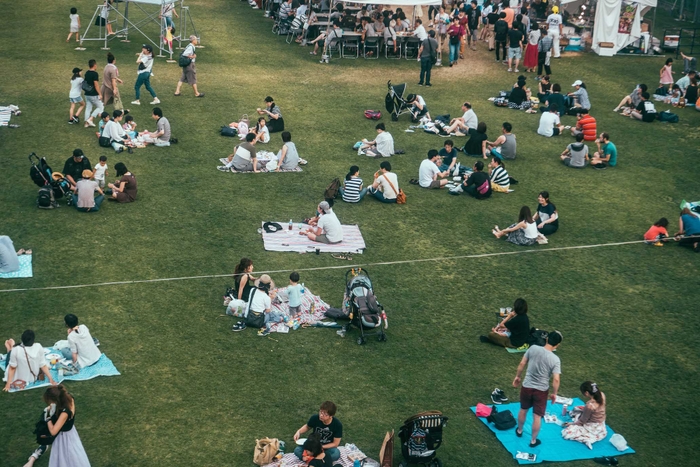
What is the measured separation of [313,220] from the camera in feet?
64.6

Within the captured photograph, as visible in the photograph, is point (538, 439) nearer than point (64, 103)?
Yes

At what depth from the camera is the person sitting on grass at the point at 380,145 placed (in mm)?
24062

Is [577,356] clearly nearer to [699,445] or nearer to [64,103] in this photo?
[699,445]

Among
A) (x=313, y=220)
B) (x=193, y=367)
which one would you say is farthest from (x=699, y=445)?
(x=313, y=220)

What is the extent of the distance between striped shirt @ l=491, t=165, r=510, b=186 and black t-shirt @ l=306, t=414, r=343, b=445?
37.2ft

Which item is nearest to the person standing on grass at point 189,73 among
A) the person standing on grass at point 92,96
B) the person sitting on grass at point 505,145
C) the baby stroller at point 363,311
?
the person standing on grass at point 92,96

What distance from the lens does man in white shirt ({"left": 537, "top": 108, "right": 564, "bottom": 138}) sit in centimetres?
A: 2645

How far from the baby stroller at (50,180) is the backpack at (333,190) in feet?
19.9

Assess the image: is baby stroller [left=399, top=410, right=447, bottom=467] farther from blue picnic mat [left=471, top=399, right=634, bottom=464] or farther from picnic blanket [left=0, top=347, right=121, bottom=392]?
picnic blanket [left=0, top=347, right=121, bottom=392]

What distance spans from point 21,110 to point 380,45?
46.8 ft

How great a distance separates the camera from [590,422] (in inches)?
533

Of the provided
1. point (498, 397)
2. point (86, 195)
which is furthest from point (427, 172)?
point (498, 397)

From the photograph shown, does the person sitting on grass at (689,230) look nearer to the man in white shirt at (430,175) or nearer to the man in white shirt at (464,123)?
the man in white shirt at (430,175)

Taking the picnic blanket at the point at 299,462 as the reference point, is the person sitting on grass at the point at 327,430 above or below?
above
